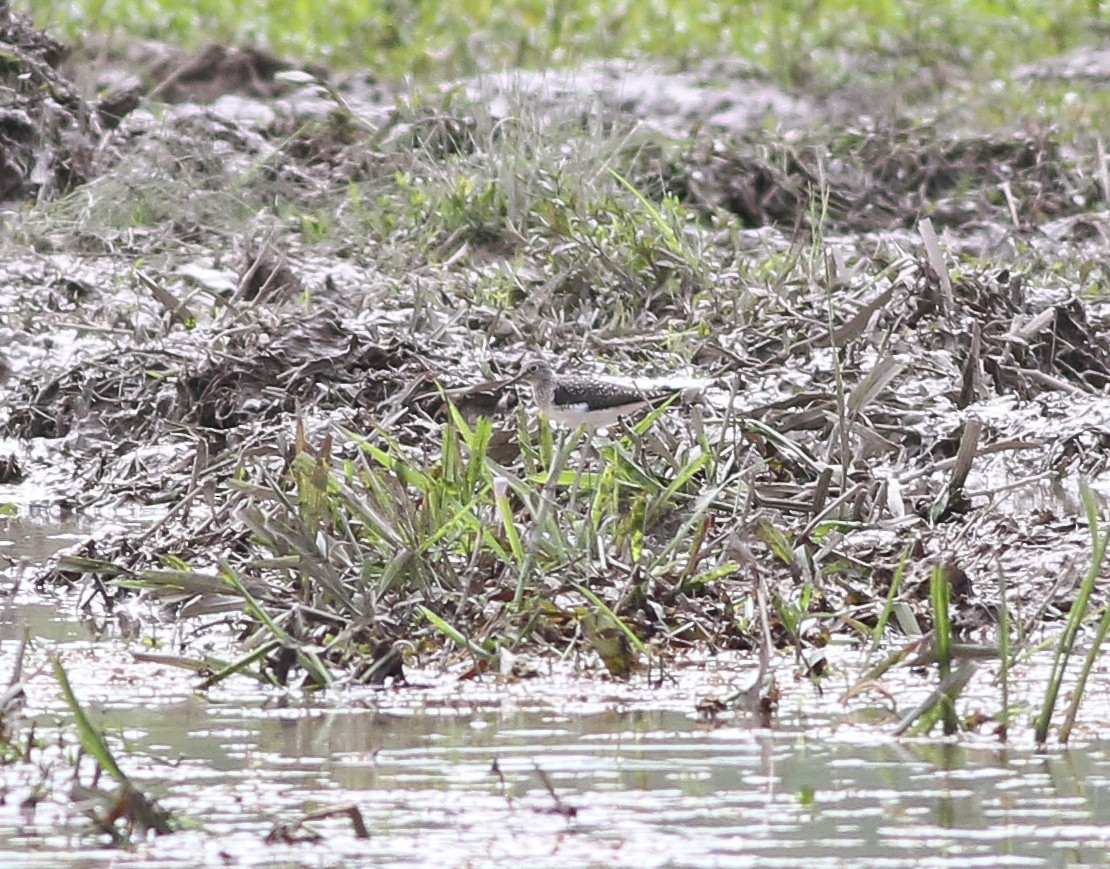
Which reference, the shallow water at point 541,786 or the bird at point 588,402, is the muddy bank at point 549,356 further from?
the shallow water at point 541,786

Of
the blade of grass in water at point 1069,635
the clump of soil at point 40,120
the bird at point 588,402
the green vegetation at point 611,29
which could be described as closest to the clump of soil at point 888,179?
the clump of soil at point 40,120

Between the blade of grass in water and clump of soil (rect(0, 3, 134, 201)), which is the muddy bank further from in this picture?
the blade of grass in water

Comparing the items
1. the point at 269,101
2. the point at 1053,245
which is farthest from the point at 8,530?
the point at 269,101

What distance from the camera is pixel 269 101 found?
14016 mm

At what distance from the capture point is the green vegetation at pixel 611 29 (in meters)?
16.8

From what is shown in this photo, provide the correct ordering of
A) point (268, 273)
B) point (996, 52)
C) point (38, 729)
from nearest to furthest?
point (38, 729), point (268, 273), point (996, 52)

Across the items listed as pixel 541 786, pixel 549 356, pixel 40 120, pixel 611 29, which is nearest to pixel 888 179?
pixel 40 120

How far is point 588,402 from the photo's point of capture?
6754 millimetres

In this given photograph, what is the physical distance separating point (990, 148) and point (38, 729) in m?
9.75

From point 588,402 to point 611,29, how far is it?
11804 millimetres

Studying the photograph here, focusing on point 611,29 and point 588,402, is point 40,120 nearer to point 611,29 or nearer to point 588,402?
point 588,402

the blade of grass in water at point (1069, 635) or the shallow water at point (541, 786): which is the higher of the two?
the blade of grass in water at point (1069, 635)

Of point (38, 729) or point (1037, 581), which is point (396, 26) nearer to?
point (1037, 581)

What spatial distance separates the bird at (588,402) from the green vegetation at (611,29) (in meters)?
9.22
